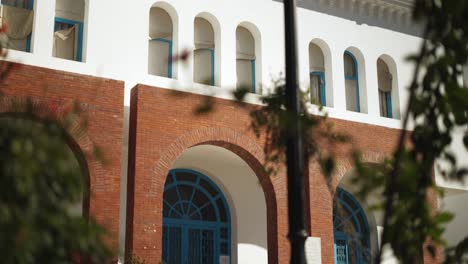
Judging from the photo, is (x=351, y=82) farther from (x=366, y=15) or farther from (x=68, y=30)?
(x=68, y=30)

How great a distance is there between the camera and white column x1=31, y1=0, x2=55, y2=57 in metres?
13.2

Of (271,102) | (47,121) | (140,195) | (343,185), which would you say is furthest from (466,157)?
(47,121)

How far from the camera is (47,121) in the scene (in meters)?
3.45

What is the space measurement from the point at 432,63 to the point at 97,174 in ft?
31.3

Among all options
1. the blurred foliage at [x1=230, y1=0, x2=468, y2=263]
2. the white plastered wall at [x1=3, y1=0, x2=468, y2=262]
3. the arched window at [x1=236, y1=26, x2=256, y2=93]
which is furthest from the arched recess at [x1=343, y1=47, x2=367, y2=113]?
the blurred foliage at [x1=230, y1=0, x2=468, y2=263]

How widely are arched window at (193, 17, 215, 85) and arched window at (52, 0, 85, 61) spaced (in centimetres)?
256

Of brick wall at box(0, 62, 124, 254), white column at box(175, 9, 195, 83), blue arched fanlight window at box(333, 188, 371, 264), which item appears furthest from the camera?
blue arched fanlight window at box(333, 188, 371, 264)

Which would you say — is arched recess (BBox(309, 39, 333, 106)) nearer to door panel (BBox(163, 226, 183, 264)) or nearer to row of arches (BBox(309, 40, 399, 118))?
row of arches (BBox(309, 40, 399, 118))

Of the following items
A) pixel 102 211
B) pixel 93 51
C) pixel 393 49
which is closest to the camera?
pixel 102 211

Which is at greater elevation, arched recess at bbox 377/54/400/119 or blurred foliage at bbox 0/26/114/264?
arched recess at bbox 377/54/400/119

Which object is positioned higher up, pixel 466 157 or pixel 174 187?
pixel 466 157

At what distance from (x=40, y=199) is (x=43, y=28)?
10.7 metres

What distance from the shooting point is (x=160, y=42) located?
48.9ft

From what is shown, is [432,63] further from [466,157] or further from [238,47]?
[466,157]
